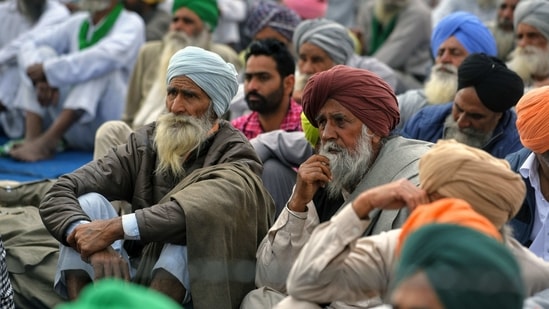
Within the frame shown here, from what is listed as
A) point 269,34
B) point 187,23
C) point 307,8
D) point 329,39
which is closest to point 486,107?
point 329,39

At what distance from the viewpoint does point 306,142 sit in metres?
6.33

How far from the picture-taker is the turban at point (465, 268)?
3.10 meters

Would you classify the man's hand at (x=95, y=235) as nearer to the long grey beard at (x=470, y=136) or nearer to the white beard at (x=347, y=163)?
the white beard at (x=347, y=163)

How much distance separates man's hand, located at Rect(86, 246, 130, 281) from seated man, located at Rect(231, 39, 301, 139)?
206 cm

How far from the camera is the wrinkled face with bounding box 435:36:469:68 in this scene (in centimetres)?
787

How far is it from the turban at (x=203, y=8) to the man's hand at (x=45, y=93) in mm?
1193

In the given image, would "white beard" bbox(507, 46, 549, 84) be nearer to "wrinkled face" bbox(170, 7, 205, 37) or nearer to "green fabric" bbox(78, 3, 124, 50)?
"wrinkled face" bbox(170, 7, 205, 37)

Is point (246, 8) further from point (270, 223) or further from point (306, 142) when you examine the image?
point (270, 223)

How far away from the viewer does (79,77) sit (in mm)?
8992

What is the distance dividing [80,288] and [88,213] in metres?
0.40

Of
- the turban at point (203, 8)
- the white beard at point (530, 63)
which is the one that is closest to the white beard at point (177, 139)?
the white beard at point (530, 63)

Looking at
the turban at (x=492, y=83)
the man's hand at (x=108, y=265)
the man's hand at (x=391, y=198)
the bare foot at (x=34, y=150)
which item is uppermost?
the man's hand at (x=391, y=198)

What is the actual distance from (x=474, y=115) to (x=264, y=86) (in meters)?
1.42

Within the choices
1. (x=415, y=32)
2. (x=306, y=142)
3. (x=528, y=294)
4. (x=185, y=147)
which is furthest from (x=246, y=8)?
(x=528, y=294)
